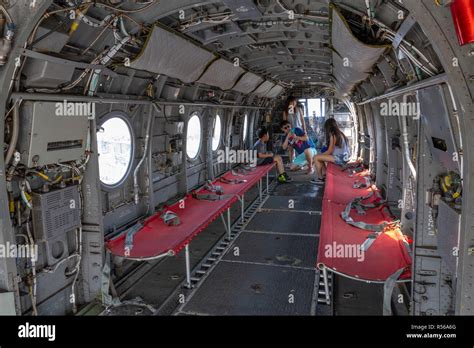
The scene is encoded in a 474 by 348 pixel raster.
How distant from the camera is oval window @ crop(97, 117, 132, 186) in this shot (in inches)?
236

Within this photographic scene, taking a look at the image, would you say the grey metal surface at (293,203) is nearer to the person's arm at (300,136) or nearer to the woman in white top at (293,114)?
the person's arm at (300,136)

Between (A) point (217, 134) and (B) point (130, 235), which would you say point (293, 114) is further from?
(B) point (130, 235)

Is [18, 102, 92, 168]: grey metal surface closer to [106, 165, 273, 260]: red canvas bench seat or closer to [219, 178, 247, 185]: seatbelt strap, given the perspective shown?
[106, 165, 273, 260]: red canvas bench seat

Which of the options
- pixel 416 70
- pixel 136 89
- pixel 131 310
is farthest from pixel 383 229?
pixel 136 89

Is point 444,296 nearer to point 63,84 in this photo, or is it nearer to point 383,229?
point 383,229

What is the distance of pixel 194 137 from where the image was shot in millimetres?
10039

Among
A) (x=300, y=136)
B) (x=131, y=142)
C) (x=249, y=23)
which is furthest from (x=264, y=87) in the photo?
(x=131, y=142)

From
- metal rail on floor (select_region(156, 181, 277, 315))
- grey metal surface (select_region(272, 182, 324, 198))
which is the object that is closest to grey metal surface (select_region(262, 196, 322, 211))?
grey metal surface (select_region(272, 182, 324, 198))

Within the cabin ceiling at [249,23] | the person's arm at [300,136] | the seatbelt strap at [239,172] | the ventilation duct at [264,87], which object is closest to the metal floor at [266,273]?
the seatbelt strap at [239,172]

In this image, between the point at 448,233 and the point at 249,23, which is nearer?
the point at 448,233

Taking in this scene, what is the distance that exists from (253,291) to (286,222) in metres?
3.65

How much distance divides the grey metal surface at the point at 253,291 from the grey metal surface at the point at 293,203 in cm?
413

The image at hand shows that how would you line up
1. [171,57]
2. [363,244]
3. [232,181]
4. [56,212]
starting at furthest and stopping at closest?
[232,181] → [171,57] → [363,244] → [56,212]
